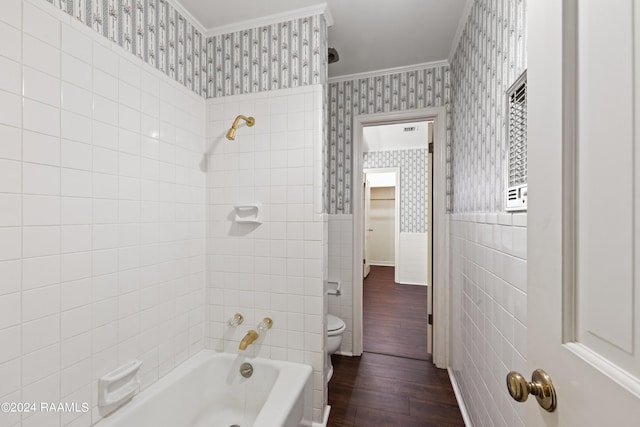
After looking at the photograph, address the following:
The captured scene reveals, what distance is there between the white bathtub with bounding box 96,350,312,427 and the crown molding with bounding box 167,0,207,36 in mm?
2027

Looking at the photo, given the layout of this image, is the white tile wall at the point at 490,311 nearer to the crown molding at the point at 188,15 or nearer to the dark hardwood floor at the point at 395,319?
the dark hardwood floor at the point at 395,319

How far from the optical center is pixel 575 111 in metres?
0.45

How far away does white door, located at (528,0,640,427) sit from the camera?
36 centimetres

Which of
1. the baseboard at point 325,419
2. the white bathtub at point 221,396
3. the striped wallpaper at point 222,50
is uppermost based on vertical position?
the striped wallpaper at point 222,50

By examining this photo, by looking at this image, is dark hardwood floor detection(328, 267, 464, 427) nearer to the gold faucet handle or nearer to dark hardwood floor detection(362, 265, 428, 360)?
dark hardwood floor detection(362, 265, 428, 360)

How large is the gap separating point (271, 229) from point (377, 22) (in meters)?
1.46

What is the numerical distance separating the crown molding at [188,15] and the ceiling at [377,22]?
2 cm

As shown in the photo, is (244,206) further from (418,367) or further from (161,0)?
(418,367)

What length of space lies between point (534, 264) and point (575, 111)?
291 millimetres

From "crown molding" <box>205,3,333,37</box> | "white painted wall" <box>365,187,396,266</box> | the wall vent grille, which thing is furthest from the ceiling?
"white painted wall" <box>365,187,396,266</box>

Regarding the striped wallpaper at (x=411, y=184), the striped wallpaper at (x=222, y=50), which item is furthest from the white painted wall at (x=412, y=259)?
the striped wallpaper at (x=222, y=50)

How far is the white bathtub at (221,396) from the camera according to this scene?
126 cm

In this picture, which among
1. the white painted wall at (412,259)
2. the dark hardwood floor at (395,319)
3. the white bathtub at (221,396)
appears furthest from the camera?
the white painted wall at (412,259)

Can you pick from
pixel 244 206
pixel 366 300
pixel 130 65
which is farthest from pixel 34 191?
pixel 366 300
